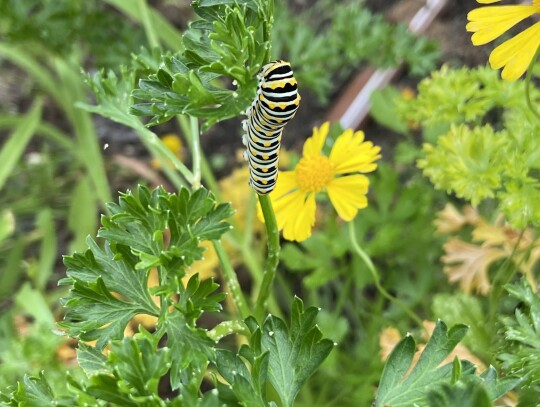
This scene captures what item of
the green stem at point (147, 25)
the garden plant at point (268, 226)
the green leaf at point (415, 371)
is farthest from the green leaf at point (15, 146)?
the green leaf at point (415, 371)

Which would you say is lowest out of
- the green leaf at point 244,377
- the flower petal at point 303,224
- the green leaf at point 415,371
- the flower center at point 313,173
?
the green leaf at point 415,371

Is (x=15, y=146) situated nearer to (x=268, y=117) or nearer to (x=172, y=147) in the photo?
(x=172, y=147)

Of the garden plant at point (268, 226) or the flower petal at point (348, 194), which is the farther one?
the flower petal at point (348, 194)

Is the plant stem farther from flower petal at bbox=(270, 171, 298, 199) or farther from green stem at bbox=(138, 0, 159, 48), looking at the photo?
green stem at bbox=(138, 0, 159, 48)

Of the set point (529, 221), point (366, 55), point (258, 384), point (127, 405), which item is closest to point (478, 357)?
point (529, 221)

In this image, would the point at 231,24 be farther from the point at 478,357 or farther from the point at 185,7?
the point at 185,7

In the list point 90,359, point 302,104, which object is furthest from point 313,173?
point 302,104

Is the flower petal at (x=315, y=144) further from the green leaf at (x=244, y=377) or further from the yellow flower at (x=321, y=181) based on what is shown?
the green leaf at (x=244, y=377)

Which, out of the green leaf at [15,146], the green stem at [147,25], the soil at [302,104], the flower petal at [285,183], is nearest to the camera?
the flower petal at [285,183]
